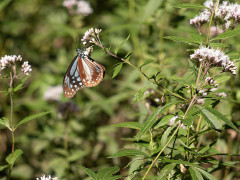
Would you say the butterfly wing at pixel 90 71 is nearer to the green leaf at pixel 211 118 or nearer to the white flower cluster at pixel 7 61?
the white flower cluster at pixel 7 61

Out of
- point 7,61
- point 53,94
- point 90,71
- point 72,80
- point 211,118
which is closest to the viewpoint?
point 211,118

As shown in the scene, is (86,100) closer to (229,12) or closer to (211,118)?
(229,12)

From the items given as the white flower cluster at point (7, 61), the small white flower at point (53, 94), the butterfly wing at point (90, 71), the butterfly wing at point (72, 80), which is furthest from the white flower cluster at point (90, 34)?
the small white flower at point (53, 94)

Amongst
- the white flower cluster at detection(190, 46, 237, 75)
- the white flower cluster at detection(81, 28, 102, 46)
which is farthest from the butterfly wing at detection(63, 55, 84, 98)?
the white flower cluster at detection(190, 46, 237, 75)

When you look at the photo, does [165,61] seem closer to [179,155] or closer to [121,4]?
[179,155]

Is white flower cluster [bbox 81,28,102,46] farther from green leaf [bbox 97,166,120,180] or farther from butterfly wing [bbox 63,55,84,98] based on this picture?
green leaf [bbox 97,166,120,180]

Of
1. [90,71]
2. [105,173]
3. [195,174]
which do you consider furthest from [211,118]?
[90,71]

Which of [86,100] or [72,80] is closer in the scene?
[72,80]
